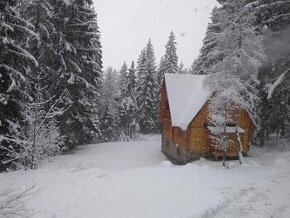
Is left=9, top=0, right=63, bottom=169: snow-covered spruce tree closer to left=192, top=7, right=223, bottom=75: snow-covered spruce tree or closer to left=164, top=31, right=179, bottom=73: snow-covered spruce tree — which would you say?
left=192, top=7, right=223, bottom=75: snow-covered spruce tree

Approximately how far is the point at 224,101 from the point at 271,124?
9271 mm

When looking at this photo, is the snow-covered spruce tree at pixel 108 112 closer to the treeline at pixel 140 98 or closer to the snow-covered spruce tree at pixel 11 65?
the treeline at pixel 140 98

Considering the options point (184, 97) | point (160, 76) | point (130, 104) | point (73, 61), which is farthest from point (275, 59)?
point (160, 76)

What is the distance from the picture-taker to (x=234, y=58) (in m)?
20.3

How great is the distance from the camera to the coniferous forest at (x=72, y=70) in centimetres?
1522

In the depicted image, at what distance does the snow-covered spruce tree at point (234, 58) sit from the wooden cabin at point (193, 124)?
231 cm

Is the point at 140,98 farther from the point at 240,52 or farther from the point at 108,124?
the point at 240,52

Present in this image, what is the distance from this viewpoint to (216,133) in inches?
893

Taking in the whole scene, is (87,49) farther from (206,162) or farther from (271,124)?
(271,124)

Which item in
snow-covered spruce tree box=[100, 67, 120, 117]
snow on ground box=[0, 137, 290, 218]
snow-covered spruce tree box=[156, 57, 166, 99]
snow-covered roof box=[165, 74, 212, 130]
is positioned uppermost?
snow-covered spruce tree box=[156, 57, 166, 99]

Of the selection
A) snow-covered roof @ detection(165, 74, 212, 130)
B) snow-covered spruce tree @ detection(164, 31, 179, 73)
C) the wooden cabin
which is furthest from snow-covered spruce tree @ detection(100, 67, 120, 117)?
the wooden cabin

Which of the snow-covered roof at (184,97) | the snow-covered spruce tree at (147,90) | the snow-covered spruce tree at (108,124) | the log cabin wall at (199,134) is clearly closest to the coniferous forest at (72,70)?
the snow-covered roof at (184,97)

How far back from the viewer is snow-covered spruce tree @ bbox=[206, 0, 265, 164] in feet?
66.1

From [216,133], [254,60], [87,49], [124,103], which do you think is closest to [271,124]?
[216,133]
